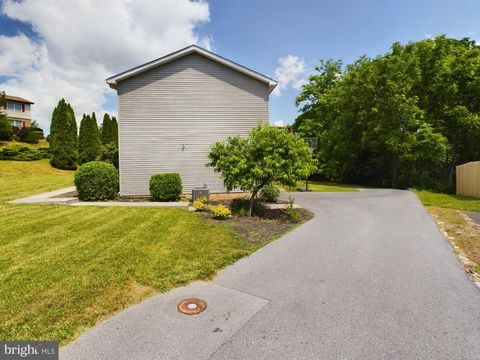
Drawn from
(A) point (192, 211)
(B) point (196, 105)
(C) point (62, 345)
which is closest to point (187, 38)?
(B) point (196, 105)

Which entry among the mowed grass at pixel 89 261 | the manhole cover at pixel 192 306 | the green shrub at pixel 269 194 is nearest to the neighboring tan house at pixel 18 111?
the mowed grass at pixel 89 261

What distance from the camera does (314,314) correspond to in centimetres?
316

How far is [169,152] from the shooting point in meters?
12.6

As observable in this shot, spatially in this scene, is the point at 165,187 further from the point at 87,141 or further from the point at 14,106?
the point at 14,106

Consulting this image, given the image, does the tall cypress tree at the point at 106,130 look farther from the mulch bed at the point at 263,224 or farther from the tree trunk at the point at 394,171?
the tree trunk at the point at 394,171

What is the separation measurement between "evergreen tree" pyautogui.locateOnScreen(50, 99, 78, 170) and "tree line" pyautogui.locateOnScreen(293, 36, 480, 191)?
24952mm

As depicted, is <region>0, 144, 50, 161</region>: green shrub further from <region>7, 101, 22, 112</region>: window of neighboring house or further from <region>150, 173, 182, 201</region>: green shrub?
<region>150, 173, 182, 201</region>: green shrub

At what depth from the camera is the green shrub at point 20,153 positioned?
76.8 feet

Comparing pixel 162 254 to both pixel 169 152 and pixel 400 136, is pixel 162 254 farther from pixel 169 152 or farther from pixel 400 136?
pixel 400 136

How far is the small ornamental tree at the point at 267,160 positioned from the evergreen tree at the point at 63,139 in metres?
23.6

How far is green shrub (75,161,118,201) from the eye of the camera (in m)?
10.4

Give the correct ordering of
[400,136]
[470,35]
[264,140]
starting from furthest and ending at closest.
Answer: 1. [470,35]
2. [400,136]
3. [264,140]

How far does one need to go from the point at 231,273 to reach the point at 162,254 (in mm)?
1591

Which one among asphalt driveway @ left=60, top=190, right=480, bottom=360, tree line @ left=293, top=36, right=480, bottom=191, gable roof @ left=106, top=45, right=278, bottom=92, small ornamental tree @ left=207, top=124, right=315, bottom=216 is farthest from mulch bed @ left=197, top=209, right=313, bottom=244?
tree line @ left=293, top=36, right=480, bottom=191
